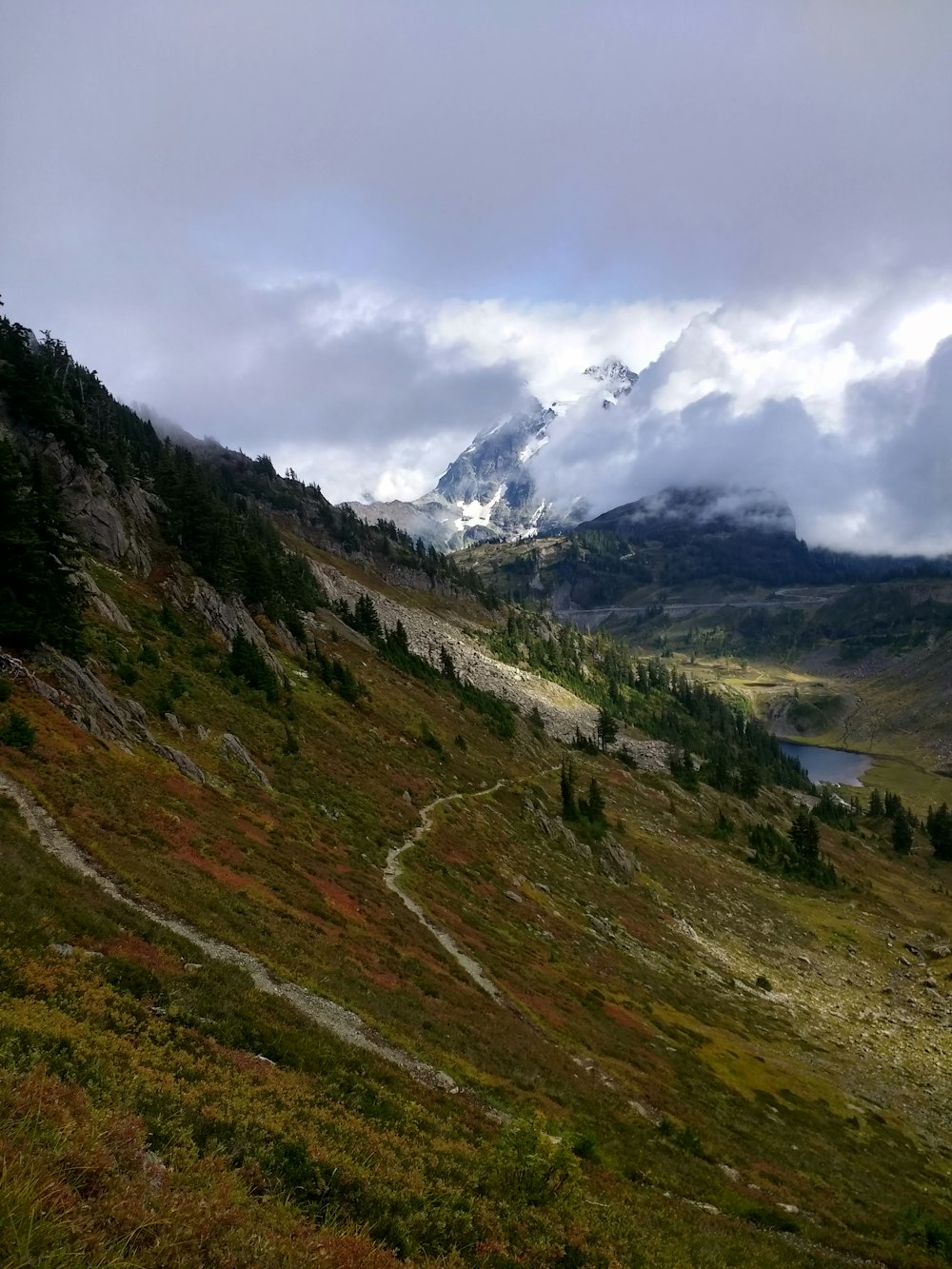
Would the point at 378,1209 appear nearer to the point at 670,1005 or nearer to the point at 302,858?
the point at 302,858

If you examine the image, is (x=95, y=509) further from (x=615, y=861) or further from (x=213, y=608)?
(x=615, y=861)

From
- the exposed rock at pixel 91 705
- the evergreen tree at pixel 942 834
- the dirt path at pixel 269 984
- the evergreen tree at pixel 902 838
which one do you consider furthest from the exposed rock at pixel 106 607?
the evergreen tree at pixel 942 834

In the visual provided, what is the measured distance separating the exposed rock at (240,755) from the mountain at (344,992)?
10.4 inches

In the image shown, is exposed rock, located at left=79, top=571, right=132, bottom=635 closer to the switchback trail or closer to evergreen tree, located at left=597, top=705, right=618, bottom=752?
the switchback trail

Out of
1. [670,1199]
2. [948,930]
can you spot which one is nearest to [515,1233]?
[670,1199]

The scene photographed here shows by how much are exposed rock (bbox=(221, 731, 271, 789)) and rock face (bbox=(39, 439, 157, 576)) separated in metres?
39.4

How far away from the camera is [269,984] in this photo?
1934 centimetres

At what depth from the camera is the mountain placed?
32.1ft

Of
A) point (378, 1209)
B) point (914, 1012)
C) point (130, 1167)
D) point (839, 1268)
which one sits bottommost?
point (914, 1012)

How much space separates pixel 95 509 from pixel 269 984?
244ft

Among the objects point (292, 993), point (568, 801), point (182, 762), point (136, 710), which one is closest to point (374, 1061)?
point (292, 993)

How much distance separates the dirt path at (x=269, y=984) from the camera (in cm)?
1842

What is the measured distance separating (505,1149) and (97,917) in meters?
11.4

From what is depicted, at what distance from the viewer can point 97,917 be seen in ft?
54.8
